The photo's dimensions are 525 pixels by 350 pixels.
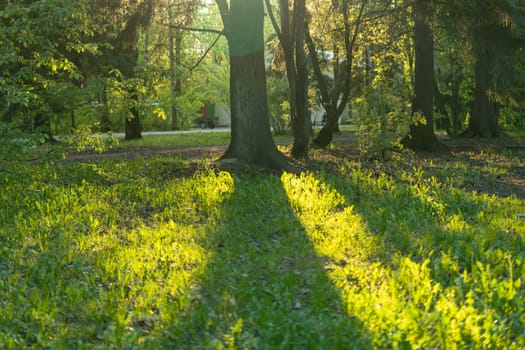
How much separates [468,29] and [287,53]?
5.10m

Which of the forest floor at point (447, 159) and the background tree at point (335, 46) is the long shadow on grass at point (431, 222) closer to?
the forest floor at point (447, 159)

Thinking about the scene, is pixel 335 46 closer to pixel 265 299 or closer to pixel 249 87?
pixel 249 87

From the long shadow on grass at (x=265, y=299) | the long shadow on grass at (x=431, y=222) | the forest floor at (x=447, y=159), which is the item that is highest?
the forest floor at (x=447, y=159)

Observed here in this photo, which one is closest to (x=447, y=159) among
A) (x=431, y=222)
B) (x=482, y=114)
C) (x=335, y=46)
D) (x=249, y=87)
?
(x=335, y=46)

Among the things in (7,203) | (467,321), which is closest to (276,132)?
(7,203)

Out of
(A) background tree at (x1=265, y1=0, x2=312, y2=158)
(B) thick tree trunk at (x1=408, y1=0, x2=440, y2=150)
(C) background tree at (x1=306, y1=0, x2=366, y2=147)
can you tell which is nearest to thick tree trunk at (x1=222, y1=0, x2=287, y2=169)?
(A) background tree at (x1=265, y1=0, x2=312, y2=158)

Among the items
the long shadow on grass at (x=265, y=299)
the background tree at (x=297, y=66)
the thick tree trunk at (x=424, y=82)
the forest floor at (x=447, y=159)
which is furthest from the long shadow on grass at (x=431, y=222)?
the thick tree trunk at (x=424, y=82)

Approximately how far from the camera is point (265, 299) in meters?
5.08

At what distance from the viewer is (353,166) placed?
1412cm

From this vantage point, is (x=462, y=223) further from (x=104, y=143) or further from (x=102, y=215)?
(x=104, y=143)

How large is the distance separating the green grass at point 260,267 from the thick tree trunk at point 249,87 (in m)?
2.42

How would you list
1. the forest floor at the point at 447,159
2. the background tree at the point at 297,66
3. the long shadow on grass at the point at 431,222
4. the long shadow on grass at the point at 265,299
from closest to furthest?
the long shadow on grass at the point at 265,299
the long shadow on grass at the point at 431,222
the forest floor at the point at 447,159
the background tree at the point at 297,66

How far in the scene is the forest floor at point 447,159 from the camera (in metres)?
12.1

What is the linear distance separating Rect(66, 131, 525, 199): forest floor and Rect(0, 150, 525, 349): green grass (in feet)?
6.90
